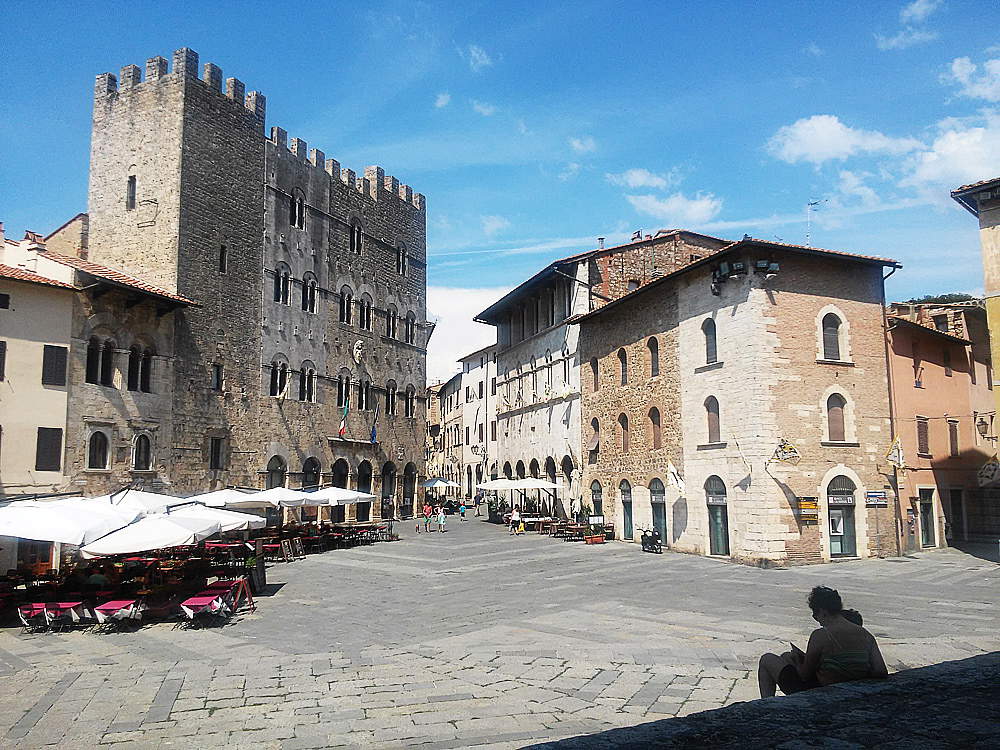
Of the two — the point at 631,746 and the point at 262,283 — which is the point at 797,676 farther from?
the point at 262,283

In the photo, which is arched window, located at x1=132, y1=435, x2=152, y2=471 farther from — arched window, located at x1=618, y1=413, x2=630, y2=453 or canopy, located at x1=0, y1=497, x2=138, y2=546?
arched window, located at x1=618, y1=413, x2=630, y2=453

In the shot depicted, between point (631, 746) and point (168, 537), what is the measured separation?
13.6 metres

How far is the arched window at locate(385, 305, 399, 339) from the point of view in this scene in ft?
149

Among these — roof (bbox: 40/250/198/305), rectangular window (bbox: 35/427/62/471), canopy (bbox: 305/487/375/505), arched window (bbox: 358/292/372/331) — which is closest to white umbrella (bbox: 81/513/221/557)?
rectangular window (bbox: 35/427/62/471)

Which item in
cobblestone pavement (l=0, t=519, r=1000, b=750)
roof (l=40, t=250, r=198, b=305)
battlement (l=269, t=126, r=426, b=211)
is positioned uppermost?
battlement (l=269, t=126, r=426, b=211)

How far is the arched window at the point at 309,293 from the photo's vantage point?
39562mm

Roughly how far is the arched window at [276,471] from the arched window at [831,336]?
2448 cm

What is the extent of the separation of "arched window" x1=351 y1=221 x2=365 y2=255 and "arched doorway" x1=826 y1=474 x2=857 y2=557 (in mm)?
28901

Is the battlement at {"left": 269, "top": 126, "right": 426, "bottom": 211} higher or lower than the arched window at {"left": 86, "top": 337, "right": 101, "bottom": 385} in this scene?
higher

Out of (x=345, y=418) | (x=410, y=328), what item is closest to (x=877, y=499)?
(x=345, y=418)

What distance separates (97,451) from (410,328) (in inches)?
905

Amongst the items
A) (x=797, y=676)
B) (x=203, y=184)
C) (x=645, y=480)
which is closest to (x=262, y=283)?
(x=203, y=184)

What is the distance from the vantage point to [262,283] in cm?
3694

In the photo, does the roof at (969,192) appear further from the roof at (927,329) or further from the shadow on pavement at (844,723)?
the shadow on pavement at (844,723)
